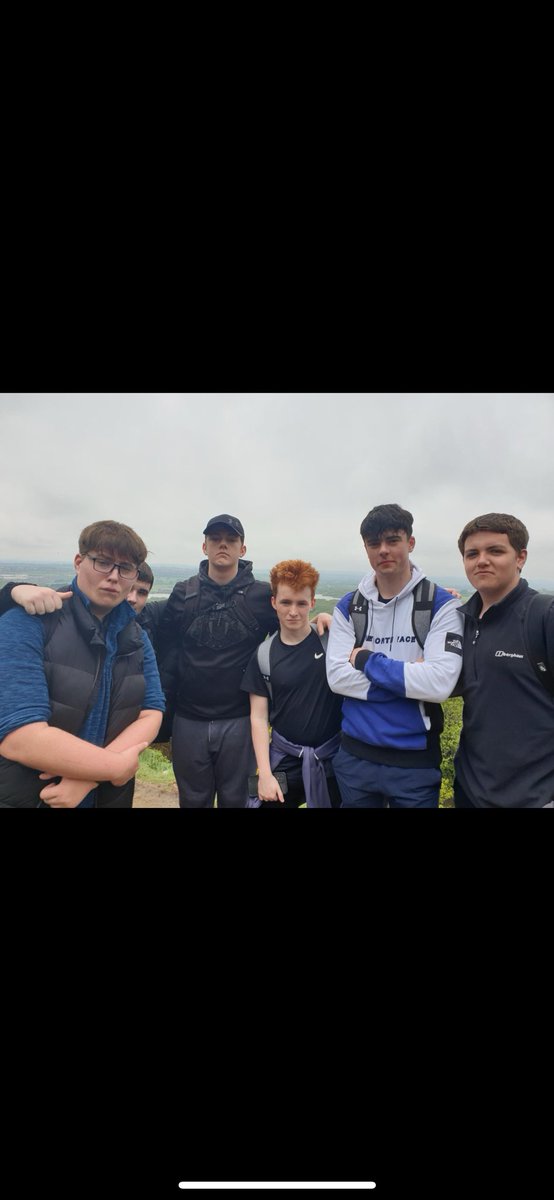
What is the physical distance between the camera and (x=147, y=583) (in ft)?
11.6

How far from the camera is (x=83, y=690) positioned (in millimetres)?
3201

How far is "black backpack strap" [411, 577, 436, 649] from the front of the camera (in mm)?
3129

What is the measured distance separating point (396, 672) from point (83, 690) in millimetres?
1992

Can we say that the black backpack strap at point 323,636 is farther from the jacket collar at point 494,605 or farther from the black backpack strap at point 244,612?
the jacket collar at point 494,605

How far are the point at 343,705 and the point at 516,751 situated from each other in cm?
106

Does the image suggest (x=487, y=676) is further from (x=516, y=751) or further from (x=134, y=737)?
(x=134, y=737)

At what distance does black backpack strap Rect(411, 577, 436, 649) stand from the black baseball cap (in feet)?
4.16

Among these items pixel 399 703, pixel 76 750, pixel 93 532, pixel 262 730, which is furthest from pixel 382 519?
pixel 76 750

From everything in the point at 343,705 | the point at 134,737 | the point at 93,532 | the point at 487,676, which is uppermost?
the point at 93,532

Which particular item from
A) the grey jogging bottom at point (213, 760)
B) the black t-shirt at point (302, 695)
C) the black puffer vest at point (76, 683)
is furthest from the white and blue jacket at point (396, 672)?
the black puffer vest at point (76, 683)

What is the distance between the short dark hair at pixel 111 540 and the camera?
3303 millimetres

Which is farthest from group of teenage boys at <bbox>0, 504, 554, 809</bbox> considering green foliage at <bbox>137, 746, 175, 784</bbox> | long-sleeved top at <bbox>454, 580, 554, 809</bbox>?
green foliage at <bbox>137, 746, 175, 784</bbox>
